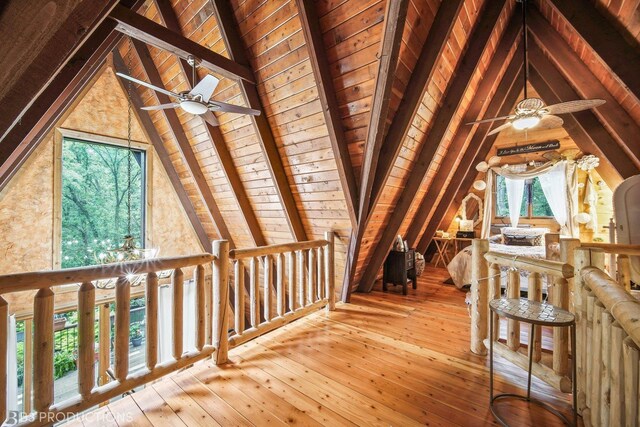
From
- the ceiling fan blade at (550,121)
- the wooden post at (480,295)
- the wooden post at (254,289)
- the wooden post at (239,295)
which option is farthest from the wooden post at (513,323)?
the wooden post at (239,295)

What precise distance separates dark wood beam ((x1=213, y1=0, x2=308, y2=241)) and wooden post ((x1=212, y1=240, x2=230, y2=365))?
1325mm

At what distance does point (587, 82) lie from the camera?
3.18m

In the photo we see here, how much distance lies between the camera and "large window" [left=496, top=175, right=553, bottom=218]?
582 centimetres

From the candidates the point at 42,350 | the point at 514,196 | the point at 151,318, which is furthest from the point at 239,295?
the point at 514,196

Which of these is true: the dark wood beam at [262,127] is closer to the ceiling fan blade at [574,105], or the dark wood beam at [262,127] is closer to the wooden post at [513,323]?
the wooden post at [513,323]

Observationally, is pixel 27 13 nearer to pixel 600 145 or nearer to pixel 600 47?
pixel 600 47

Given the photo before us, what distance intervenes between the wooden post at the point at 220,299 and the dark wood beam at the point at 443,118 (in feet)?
7.45

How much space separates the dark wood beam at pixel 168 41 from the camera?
2072mm

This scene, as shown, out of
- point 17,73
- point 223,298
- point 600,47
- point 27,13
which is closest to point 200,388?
point 223,298

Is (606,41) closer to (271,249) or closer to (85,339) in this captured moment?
(271,249)

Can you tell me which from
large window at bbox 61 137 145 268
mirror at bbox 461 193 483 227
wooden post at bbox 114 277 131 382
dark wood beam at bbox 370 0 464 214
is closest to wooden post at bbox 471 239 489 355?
dark wood beam at bbox 370 0 464 214

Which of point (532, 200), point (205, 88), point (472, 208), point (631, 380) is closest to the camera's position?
point (631, 380)

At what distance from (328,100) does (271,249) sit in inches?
58.2

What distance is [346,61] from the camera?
7.57 ft
